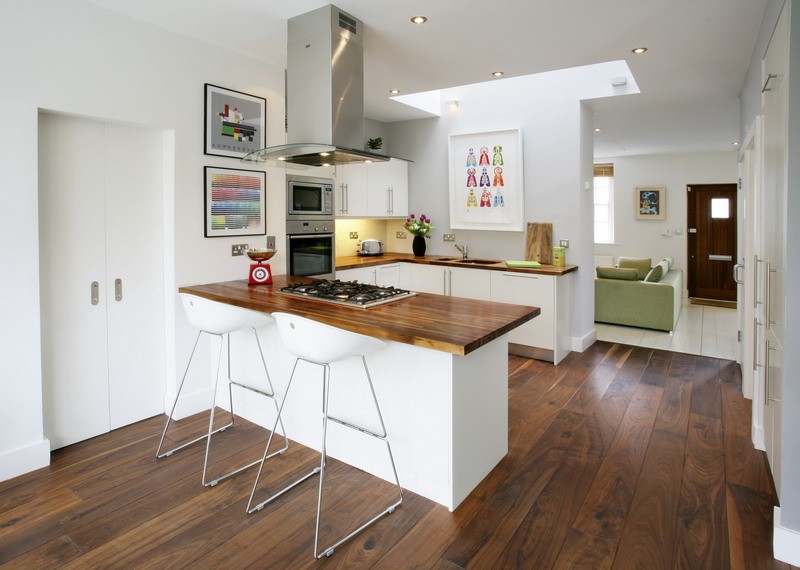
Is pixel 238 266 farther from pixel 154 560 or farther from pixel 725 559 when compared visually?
pixel 725 559

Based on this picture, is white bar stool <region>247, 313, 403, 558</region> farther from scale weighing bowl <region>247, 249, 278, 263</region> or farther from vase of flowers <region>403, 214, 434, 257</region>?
vase of flowers <region>403, 214, 434, 257</region>

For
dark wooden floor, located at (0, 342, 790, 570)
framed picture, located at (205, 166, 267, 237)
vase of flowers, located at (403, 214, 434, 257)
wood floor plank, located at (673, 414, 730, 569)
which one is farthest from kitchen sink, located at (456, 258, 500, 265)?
wood floor plank, located at (673, 414, 730, 569)

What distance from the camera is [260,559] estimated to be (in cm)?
196

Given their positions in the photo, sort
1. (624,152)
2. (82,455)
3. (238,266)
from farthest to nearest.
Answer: (624,152), (238,266), (82,455)

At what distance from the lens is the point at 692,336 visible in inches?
232

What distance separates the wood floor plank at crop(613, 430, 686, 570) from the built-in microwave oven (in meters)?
3.16

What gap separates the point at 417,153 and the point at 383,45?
259 centimetres

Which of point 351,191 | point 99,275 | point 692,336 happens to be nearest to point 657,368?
point 692,336

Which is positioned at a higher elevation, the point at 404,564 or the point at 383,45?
the point at 383,45

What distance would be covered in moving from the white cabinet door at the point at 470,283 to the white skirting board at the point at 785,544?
3.17 meters

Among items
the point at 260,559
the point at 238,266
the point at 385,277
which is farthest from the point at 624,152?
the point at 260,559

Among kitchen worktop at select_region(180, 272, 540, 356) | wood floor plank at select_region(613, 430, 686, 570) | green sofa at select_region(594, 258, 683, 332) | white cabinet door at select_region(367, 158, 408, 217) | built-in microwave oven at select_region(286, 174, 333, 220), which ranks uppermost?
white cabinet door at select_region(367, 158, 408, 217)

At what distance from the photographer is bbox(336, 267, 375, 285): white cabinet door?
4770mm

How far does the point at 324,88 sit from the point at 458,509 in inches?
96.0
